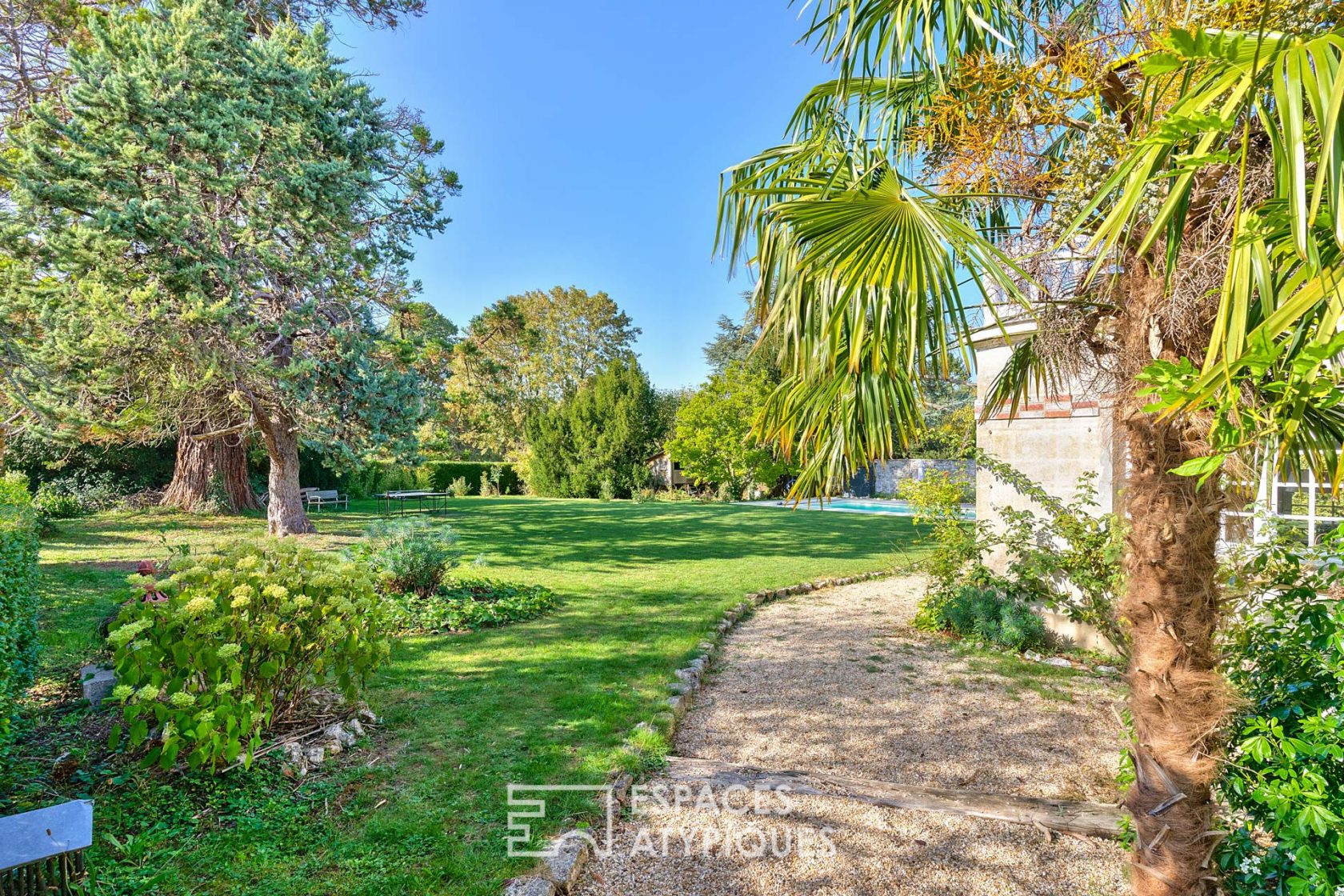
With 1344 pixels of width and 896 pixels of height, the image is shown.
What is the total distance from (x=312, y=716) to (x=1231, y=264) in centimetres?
442

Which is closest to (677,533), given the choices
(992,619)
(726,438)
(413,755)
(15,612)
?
(992,619)

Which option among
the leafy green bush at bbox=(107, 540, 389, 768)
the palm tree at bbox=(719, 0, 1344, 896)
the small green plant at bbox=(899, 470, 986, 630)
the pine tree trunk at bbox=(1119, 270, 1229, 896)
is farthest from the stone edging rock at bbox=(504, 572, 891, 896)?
the pine tree trunk at bbox=(1119, 270, 1229, 896)

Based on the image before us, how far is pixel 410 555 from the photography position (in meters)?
6.67

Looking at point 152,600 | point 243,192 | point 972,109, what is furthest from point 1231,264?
point 243,192

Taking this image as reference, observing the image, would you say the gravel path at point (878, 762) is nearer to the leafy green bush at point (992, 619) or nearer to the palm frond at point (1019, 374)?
the leafy green bush at point (992, 619)

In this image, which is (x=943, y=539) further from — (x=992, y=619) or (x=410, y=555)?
(x=410, y=555)

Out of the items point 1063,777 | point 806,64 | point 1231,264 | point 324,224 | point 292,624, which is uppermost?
point 324,224

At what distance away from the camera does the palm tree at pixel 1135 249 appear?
1.20 meters

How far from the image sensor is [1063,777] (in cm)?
331

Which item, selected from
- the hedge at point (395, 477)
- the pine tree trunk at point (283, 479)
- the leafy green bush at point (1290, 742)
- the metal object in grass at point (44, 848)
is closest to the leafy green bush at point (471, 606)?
the metal object in grass at point (44, 848)

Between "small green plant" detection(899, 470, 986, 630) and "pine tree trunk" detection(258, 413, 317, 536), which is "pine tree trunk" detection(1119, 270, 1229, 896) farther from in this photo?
"pine tree trunk" detection(258, 413, 317, 536)


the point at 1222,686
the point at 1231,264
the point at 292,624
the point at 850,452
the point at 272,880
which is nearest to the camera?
the point at 1231,264

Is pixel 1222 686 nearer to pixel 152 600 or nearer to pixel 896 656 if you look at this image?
pixel 896 656

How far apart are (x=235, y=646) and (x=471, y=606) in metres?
3.75
